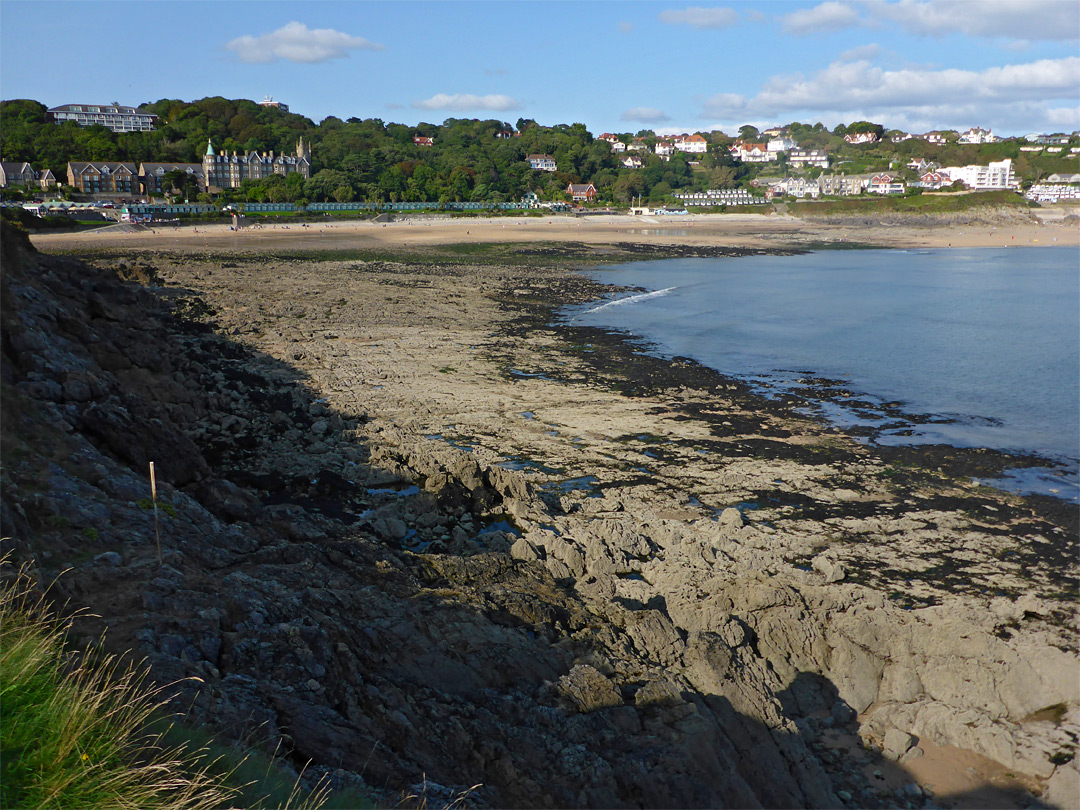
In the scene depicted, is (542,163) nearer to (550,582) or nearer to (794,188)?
(794,188)

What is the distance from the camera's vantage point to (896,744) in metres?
7.70

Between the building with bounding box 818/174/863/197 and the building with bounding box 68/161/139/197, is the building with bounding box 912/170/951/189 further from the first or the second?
the building with bounding box 68/161/139/197

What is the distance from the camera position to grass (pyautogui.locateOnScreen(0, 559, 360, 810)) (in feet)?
11.2

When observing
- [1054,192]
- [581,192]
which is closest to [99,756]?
[581,192]

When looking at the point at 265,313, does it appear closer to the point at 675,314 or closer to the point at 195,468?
the point at 675,314

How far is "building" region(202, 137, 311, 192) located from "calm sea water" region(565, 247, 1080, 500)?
79687 mm

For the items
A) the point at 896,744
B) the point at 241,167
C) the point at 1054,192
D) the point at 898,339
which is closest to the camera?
the point at 896,744

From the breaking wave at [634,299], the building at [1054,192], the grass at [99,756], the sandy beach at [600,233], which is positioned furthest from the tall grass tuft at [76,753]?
the building at [1054,192]

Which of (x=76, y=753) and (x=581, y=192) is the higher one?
(x=581, y=192)

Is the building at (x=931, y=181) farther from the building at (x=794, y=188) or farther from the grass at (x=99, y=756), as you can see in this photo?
the grass at (x=99, y=756)

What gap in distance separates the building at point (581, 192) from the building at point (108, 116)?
86.3 metres

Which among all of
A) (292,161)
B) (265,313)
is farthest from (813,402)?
(292,161)

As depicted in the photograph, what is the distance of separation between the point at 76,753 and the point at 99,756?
0.11 meters

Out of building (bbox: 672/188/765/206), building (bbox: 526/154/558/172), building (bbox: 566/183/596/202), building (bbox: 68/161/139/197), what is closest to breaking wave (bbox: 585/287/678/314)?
building (bbox: 68/161/139/197)
